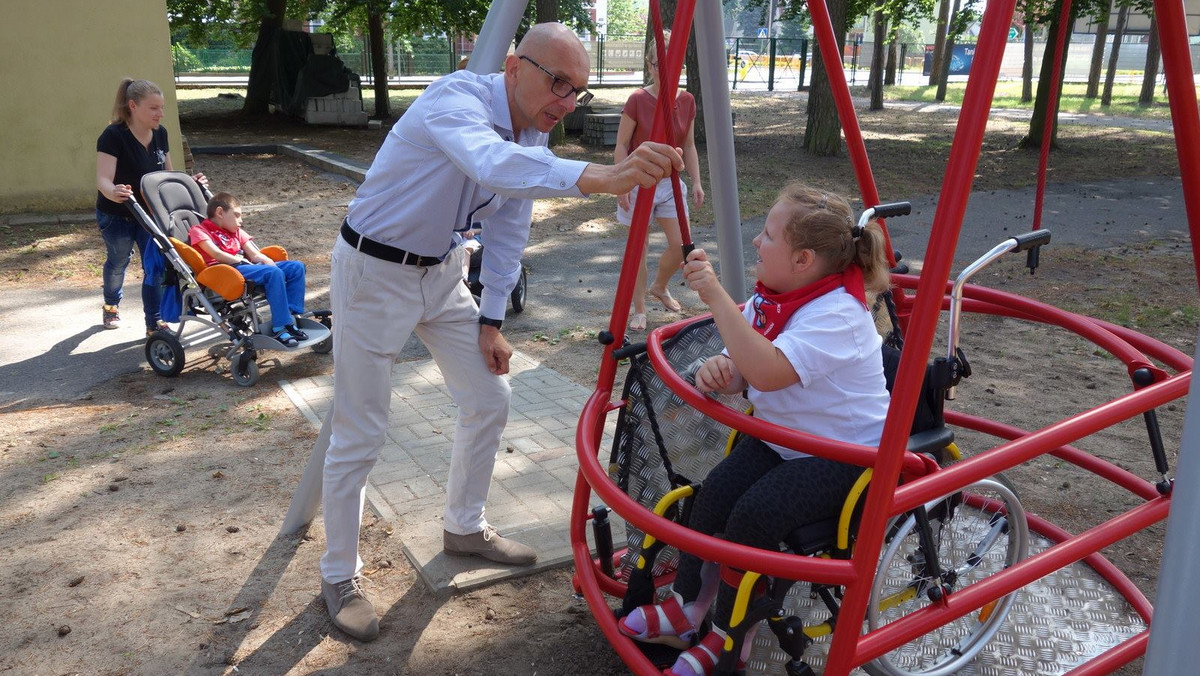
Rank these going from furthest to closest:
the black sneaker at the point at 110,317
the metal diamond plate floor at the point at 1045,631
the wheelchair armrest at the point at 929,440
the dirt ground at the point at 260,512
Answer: the black sneaker at the point at 110,317
the dirt ground at the point at 260,512
the metal diamond plate floor at the point at 1045,631
the wheelchair armrest at the point at 929,440

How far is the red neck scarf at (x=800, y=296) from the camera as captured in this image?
8.18 ft

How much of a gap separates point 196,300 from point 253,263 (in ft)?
1.35

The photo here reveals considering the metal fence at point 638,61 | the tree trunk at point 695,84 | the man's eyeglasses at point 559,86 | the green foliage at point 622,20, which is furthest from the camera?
the green foliage at point 622,20

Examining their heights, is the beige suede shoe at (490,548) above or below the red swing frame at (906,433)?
below

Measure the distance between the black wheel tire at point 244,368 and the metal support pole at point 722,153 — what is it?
3.06 meters

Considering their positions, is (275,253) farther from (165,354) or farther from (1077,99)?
(1077,99)

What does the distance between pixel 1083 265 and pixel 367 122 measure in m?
14.6

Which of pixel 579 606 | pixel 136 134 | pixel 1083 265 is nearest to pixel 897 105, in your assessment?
pixel 1083 265

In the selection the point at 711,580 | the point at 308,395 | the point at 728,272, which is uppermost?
the point at 728,272

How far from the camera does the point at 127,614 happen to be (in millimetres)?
3217

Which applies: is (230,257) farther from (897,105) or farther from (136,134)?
(897,105)

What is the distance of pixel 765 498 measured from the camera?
237 cm

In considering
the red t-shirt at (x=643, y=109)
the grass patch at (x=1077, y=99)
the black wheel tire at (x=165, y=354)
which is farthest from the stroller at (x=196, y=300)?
the grass patch at (x=1077, y=99)

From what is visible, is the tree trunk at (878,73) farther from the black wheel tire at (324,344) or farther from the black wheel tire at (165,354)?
the black wheel tire at (165,354)
